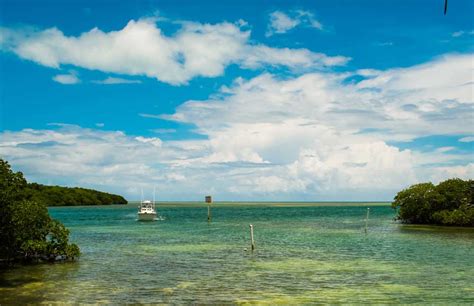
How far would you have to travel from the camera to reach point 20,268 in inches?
1257

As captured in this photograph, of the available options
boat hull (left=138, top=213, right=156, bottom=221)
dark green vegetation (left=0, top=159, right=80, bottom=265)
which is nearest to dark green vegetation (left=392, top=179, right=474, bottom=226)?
boat hull (left=138, top=213, right=156, bottom=221)

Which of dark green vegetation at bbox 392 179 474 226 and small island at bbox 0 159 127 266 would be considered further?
dark green vegetation at bbox 392 179 474 226

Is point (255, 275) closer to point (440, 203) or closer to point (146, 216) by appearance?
point (440, 203)

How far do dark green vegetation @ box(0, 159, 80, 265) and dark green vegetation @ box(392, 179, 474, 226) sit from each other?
57516 mm

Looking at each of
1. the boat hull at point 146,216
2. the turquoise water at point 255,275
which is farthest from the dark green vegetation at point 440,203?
the boat hull at point 146,216

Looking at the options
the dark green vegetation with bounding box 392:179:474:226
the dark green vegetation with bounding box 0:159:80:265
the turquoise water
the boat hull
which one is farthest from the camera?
the boat hull

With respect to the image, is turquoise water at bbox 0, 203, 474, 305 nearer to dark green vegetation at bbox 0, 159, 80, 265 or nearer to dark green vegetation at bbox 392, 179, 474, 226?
dark green vegetation at bbox 0, 159, 80, 265

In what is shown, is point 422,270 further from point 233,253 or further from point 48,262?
point 48,262

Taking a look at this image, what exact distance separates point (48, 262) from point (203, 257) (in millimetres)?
12517

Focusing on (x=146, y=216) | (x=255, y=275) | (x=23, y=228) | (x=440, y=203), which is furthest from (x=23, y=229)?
(x=146, y=216)

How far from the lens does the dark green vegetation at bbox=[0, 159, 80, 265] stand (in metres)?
29.3

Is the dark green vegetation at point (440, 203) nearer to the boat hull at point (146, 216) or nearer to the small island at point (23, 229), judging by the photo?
the boat hull at point (146, 216)

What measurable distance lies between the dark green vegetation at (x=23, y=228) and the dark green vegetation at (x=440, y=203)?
189 feet

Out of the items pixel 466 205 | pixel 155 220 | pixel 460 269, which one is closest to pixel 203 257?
pixel 460 269
